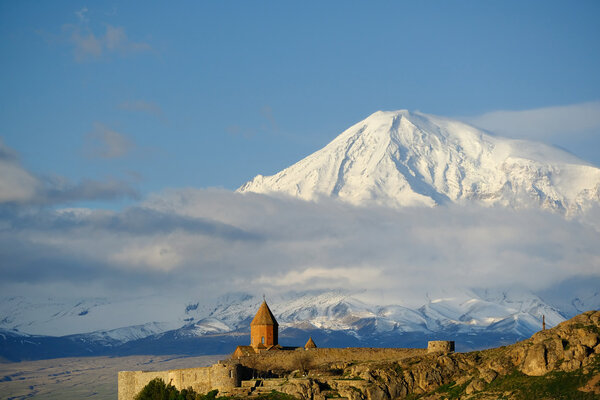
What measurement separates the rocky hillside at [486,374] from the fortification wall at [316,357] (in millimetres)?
2109

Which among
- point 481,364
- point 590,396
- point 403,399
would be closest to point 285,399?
point 403,399

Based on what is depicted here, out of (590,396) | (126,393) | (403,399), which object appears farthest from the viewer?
(126,393)

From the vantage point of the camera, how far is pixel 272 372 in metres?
102

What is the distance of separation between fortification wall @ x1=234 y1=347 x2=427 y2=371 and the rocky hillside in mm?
2109

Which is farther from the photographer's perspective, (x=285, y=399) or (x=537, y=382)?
(x=285, y=399)

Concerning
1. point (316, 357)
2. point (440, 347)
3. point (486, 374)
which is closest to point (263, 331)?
point (316, 357)

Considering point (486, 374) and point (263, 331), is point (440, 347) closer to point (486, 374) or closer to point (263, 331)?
point (486, 374)

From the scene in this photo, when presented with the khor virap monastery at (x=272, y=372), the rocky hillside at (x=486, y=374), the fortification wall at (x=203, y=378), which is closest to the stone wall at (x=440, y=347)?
the khor virap monastery at (x=272, y=372)

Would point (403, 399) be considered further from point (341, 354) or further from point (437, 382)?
point (341, 354)

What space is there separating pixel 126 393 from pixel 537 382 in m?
41.2

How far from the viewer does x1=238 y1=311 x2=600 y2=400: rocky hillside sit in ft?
276

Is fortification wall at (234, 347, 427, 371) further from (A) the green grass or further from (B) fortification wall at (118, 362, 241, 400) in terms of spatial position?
(A) the green grass

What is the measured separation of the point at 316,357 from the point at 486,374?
18.5 m

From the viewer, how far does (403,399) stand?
298ft
